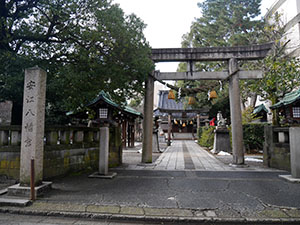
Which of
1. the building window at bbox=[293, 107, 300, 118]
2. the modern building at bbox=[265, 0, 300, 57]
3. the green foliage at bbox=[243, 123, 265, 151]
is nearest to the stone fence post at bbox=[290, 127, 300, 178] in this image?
the building window at bbox=[293, 107, 300, 118]

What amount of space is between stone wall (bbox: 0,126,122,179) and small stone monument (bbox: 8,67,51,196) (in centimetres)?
115

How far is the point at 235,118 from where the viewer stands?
8.76 m

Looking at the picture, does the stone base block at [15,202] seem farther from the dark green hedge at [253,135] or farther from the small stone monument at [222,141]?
the dark green hedge at [253,135]

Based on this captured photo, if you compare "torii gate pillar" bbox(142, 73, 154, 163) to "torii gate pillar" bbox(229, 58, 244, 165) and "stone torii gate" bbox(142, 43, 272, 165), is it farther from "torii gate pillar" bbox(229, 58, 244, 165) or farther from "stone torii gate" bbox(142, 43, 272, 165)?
"torii gate pillar" bbox(229, 58, 244, 165)

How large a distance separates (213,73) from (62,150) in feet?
22.8

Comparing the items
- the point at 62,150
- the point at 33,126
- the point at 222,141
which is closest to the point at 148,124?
the point at 62,150

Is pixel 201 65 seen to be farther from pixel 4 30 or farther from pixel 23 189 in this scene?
pixel 23 189

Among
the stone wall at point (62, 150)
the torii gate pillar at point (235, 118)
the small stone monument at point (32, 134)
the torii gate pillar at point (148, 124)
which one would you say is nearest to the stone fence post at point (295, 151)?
the torii gate pillar at point (235, 118)

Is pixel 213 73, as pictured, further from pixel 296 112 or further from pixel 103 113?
pixel 103 113

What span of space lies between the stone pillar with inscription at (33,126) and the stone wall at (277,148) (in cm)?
841

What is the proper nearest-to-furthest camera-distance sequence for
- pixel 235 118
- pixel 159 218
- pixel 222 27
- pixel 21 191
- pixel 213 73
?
pixel 159 218 → pixel 21 191 → pixel 235 118 → pixel 213 73 → pixel 222 27

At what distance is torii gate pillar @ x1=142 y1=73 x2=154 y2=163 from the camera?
8883 mm

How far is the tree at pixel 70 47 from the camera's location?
600 cm

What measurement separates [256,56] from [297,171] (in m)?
5.03
